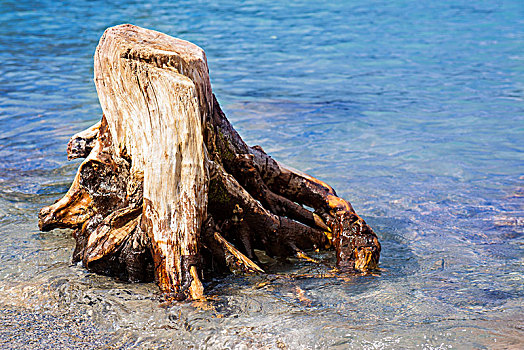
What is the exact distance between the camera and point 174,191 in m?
3.47

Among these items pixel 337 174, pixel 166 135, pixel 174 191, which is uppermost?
pixel 166 135

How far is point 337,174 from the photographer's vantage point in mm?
6555

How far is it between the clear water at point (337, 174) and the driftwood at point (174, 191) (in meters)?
0.19

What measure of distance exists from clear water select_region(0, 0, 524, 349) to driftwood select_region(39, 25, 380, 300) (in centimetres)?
19

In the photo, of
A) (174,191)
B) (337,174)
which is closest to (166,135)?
(174,191)

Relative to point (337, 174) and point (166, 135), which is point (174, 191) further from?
point (337, 174)

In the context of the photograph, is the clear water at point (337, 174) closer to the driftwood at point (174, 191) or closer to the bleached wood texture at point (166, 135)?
the driftwood at point (174, 191)

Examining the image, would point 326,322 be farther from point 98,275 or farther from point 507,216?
point 507,216

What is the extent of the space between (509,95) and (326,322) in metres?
8.29

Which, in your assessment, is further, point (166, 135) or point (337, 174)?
point (337, 174)

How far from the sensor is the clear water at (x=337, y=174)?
125 inches

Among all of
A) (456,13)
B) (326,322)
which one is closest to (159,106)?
(326,322)

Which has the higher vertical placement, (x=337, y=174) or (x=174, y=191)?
(x=174, y=191)

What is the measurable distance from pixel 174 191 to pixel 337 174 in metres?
3.39
